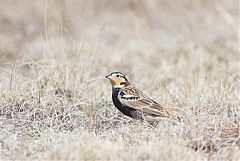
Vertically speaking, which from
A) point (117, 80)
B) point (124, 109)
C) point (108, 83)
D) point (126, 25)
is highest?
point (126, 25)

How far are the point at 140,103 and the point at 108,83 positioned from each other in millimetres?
1675

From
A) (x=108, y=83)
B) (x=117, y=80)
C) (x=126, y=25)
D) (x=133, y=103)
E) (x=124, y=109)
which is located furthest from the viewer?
(x=126, y=25)

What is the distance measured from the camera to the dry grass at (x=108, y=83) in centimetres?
523

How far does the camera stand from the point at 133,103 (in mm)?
6516

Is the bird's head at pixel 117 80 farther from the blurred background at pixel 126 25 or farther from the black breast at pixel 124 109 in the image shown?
the blurred background at pixel 126 25

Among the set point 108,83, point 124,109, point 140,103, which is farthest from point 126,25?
point 124,109

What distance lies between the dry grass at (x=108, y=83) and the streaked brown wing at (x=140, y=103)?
0.52 feet

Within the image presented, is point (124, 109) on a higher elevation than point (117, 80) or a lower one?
lower

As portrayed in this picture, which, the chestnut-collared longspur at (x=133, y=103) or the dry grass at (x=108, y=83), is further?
the chestnut-collared longspur at (x=133, y=103)

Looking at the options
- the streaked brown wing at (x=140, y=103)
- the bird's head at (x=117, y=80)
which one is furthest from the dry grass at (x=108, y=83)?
the bird's head at (x=117, y=80)

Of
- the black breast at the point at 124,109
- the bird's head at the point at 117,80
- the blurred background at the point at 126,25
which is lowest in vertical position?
the black breast at the point at 124,109

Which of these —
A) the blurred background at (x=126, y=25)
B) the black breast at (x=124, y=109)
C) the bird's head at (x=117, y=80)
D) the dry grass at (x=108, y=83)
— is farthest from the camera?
the blurred background at (x=126, y=25)

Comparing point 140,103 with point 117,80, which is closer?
point 140,103

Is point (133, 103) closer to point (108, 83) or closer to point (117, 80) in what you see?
point (117, 80)
